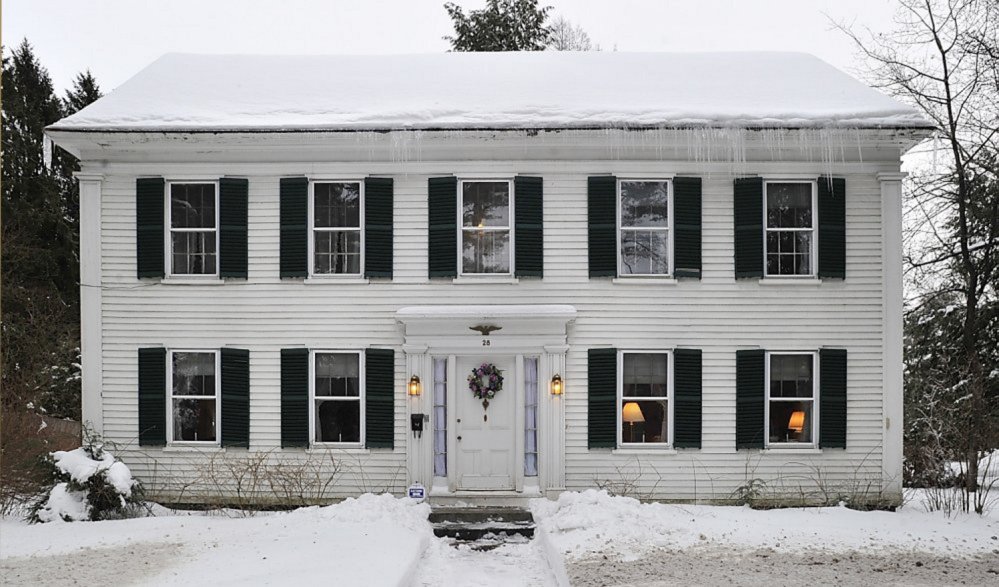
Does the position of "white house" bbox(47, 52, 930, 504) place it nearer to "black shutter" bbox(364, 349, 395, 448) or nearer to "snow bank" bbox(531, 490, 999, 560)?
"black shutter" bbox(364, 349, 395, 448)

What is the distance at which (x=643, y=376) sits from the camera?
37.4 ft

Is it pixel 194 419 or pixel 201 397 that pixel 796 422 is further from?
pixel 194 419

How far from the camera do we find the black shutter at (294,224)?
37.2 ft

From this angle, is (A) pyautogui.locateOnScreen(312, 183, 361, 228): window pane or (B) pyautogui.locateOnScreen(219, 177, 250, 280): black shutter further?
(A) pyautogui.locateOnScreen(312, 183, 361, 228): window pane

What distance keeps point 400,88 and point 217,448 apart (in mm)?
6497

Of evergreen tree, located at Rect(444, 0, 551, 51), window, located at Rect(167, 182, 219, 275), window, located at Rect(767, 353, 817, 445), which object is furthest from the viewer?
evergreen tree, located at Rect(444, 0, 551, 51)

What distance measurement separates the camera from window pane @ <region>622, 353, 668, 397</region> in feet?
A: 37.4

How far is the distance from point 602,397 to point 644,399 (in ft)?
2.20

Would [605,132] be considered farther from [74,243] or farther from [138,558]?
[74,243]

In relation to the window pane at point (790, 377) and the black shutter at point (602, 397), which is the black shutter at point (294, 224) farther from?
the window pane at point (790, 377)

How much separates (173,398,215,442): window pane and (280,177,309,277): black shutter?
2424 mm

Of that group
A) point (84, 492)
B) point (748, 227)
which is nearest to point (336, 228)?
point (84, 492)

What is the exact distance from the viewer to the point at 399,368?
447 inches

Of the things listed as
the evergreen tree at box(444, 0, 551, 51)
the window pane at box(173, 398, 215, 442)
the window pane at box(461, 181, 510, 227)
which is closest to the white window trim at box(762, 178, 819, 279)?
the window pane at box(461, 181, 510, 227)
